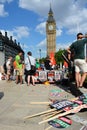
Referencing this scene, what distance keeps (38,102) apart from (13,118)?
1852 millimetres

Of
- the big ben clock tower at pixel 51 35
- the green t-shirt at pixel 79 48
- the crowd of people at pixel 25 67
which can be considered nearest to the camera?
the green t-shirt at pixel 79 48

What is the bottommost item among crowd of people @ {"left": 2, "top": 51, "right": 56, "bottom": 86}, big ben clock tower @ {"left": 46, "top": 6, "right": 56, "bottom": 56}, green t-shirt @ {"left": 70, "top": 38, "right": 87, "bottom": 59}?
crowd of people @ {"left": 2, "top": 51, "right": 56, "bottom": 86}

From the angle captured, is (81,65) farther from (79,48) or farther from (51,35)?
(51,35)

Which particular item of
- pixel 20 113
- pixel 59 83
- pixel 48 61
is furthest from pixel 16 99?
pixel 48 61

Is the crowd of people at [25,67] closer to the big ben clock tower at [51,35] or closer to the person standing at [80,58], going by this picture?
the person standing at [80,58]

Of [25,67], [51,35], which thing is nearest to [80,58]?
[25,67]

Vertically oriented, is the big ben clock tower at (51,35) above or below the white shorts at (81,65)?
above

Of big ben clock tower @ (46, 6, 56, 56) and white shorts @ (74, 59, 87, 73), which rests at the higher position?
big ben clock tower @ (46, 6, 56, 56)

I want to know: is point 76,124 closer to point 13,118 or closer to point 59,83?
point 13,118

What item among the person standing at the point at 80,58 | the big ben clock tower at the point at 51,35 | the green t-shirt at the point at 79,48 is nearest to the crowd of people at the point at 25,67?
the person standing at the point at 80,58

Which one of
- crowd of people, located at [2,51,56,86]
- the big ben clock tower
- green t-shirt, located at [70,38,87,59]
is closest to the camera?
green t-shirt, located at [70,38,87,59]

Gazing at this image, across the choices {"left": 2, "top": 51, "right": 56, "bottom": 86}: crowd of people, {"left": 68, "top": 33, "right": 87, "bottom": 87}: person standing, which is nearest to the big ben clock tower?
{"left": 2, "top": 51, "right": 56, "bottom": 86}: crowd of people

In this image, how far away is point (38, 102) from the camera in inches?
318

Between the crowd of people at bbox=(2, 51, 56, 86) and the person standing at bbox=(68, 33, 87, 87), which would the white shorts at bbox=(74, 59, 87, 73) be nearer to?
the person standing at bbox=(68, 33, 87, 87)
